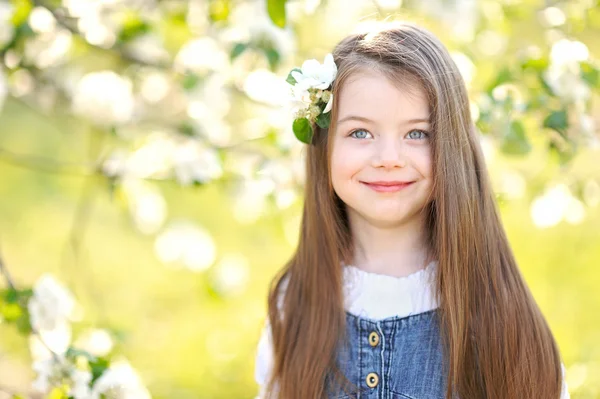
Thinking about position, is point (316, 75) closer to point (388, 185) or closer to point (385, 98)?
point (385, 98)

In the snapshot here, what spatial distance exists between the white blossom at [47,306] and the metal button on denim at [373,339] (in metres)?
0.71

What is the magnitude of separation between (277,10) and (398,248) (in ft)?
1.81

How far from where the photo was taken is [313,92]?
156 cm

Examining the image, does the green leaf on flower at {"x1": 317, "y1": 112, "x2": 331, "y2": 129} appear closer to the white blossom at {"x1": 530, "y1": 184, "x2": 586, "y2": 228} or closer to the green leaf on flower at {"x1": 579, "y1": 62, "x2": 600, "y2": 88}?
the green leaf on flower at {"x1": 579, "y1": 62, "x2": 600, "y2": 88}

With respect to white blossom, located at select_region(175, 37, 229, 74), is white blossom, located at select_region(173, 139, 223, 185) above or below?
below

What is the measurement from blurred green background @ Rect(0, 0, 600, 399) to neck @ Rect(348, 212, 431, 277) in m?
0.36

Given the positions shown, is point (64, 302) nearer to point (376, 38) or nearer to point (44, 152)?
point (376, 38)

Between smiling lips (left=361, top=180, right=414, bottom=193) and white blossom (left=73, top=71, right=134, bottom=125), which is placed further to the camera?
white blossom (left=73, top=71, right=134, bottom=125)

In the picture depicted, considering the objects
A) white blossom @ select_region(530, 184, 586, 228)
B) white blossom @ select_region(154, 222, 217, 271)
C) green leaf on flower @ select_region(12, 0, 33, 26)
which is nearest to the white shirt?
white blossom @ select_region(530, 184, 586, 228)

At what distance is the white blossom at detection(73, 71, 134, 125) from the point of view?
7.63ft

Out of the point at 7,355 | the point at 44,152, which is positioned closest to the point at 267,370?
the point at 7,355

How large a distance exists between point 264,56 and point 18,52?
28.5 inches

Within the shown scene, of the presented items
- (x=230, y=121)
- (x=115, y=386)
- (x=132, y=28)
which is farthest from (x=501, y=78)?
(x=230, y=121)

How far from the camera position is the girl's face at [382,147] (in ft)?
4.99
